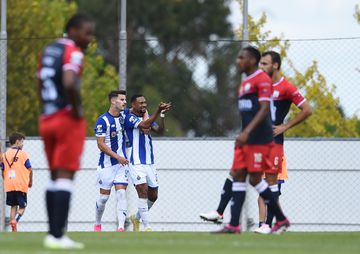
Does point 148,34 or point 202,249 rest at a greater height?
point 148,34

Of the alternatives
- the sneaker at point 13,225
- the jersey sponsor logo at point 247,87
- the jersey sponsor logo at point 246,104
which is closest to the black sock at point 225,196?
the jersey sponsor logo at point 246,104

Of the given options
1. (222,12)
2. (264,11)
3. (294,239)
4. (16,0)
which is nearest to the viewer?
(294,239)

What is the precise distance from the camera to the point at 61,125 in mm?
10641

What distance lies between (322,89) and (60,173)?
10.7m

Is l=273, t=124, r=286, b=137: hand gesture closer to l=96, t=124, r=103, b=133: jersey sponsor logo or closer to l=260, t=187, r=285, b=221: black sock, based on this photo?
l=260, t=187, r=285, b=221: black sock

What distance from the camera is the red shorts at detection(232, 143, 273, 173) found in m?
13.1

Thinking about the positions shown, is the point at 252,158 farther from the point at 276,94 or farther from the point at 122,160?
the point at 122,160

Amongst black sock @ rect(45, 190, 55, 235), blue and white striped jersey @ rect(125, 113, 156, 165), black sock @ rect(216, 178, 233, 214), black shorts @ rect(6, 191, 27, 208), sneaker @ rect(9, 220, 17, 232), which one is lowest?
sneaker @ rect(9, 220, 17, 232)

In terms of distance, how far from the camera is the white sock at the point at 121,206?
717 inches

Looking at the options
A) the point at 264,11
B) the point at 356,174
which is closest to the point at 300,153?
the point at 356,174

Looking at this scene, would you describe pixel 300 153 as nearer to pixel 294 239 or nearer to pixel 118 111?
pixel 118 111

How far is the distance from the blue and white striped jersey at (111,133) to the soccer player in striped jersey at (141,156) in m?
0.12

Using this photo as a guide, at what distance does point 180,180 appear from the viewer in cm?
2027

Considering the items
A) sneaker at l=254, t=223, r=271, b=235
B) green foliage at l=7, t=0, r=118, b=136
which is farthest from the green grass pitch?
green foliage at l=7, t=0, r=118, b=136
